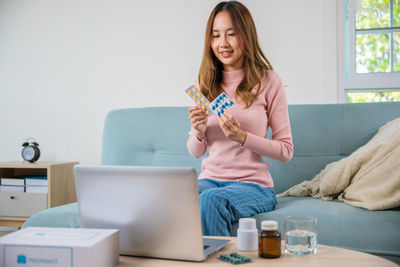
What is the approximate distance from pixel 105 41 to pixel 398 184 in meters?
2.23

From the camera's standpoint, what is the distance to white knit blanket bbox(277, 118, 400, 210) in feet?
5.31

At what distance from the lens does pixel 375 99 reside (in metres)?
2.74

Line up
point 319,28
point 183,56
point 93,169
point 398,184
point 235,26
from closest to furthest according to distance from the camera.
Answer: point 93,169 → point 398,184 → point 235,26 → point 319,28 → point 183,56

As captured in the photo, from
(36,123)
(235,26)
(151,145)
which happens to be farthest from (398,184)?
(36,123)

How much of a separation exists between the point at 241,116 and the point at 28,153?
1.86m

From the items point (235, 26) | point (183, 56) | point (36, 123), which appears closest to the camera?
point (235, 26)

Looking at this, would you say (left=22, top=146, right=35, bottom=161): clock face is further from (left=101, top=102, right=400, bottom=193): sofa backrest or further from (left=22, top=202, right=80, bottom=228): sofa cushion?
(left=22, top=202, right=80, bottom=228): sofa cushion

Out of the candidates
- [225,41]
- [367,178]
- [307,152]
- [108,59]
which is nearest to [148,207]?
[225,41]

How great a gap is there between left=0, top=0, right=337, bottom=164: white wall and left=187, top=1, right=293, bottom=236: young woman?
1.06 metres

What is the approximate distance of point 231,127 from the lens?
1.50 meters

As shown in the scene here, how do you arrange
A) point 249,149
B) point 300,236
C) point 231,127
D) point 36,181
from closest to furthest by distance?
point 300,236, point 231,127, point 249,149, point 36,181

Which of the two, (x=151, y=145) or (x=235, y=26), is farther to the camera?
(x=151, y=145)

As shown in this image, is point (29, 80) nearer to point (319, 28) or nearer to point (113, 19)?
point (113, 19)

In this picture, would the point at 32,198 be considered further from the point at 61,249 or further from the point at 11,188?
the point at 61,249
